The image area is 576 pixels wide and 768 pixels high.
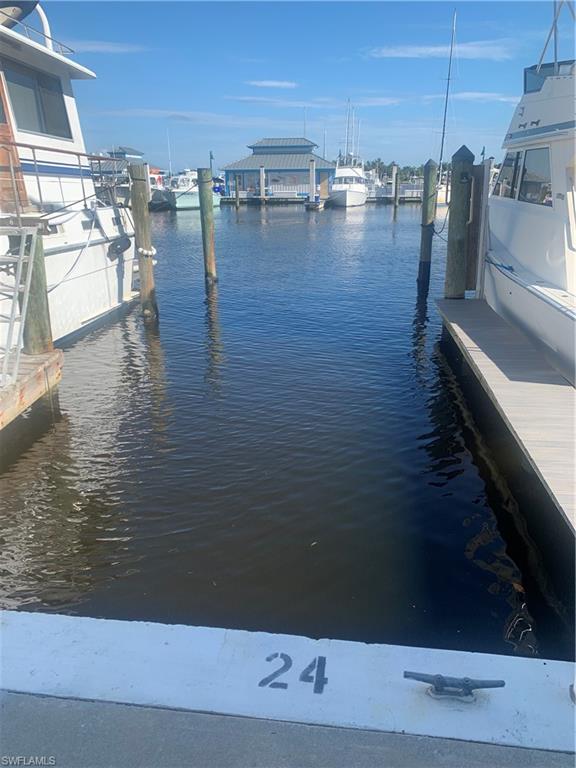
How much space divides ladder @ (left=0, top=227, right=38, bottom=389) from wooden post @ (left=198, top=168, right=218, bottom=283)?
749 centimetres

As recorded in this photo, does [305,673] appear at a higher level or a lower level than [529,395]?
higher

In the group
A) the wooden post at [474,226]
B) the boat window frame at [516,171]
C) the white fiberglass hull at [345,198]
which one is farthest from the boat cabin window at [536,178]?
the white fiberglass hull at [345,198]

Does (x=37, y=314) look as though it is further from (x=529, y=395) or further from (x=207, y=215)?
(x=207, y=215)

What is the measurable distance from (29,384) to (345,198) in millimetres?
51759

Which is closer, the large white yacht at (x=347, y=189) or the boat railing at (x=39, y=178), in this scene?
the boat railing at (x=39, y=178)

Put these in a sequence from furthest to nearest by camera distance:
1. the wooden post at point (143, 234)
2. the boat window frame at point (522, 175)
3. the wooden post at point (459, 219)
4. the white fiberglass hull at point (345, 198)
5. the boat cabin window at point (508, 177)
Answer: the white fiberglass hull at point (345, 198), the wooden post at point (143, 234), the wooden post at point (459, 219), the boat cabin window at point (508, 177), the boat window frame at point (522, 175)

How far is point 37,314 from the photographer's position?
7.23 meters

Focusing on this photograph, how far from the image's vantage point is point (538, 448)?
484cm

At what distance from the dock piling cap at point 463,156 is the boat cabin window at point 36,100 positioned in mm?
7497

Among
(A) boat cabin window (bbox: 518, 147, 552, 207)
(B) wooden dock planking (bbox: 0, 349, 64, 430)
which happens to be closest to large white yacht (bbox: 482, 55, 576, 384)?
(A) boat cabin window (bbox: 518, 147, 552, 207)

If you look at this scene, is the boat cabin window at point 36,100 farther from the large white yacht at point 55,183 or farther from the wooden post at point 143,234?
the wooden post at point 143,234

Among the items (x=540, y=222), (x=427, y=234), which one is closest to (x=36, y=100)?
(x=540, y=222)

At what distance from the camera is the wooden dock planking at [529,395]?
448cm

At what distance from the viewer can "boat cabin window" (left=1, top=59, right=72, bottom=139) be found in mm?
9852
